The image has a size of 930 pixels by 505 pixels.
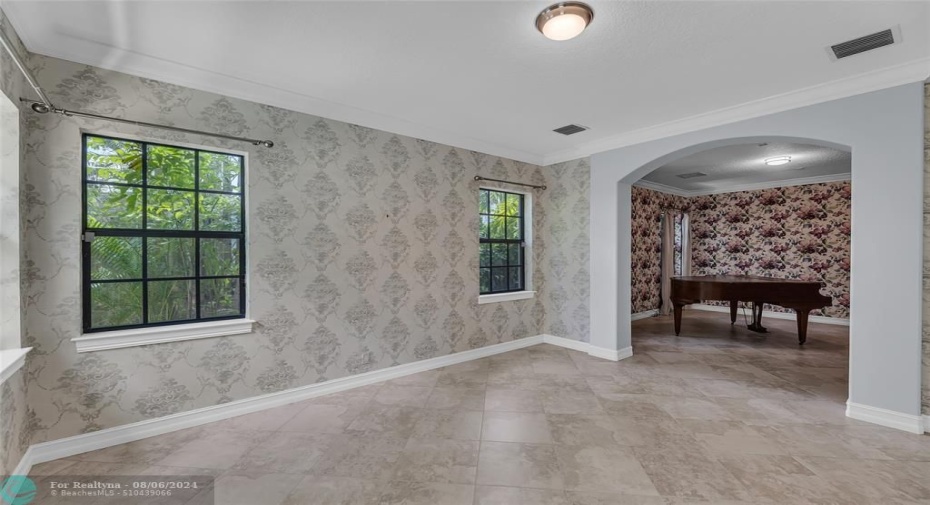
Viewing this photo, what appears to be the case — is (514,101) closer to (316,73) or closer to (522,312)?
(316,73)

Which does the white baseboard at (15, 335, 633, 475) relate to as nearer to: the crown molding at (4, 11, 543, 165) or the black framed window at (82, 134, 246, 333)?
the black framed window at (82, 134, 246, 333)

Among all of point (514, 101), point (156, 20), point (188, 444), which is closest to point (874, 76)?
point (514, 101)

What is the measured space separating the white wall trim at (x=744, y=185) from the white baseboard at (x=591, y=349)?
3.28 meters

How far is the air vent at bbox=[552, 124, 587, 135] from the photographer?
3742mm

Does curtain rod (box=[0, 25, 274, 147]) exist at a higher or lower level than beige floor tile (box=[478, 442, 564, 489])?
higher

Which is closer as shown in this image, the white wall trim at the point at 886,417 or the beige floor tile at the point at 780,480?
the beige floor tile at the point at 780,480

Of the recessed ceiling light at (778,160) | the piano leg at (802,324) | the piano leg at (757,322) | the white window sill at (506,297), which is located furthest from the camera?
the piano leg at (757,322)

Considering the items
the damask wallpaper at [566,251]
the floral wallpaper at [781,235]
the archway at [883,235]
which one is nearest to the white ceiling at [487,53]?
the archway at [883,235]

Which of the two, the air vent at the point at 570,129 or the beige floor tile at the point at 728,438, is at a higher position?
the air vent at the point at 570,129

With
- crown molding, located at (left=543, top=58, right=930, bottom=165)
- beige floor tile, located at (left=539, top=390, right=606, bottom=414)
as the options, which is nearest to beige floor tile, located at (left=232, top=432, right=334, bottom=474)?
beige floor tile, located at (left=539, top=390, right=606, bottom=414)

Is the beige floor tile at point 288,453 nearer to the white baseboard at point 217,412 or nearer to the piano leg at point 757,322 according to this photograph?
the white baseboard at point 217,412

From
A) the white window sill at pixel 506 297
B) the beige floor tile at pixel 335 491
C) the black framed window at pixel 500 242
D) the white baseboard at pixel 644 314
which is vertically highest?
the black framed window at pixel 500 242

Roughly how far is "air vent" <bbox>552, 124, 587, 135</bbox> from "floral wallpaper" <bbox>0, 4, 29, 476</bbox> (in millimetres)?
3811

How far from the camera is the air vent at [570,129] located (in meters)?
3.74
